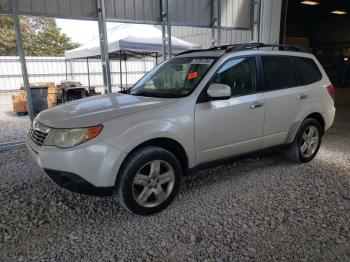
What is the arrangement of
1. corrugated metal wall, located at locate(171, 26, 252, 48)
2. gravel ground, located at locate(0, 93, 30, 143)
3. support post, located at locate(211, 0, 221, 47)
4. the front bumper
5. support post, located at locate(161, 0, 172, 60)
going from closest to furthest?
the front bumper < gravel ground, located at locate(0, 93, 30, 143) < support post, located at locate(161, 0, 172, 60) < support post, located at locate(211, 0, 221, 47) < corrugated metal wall, located at locate(171, 26, 252, 48)

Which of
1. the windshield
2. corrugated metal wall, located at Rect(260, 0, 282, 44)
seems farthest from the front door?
corrugated metal wall, located at Rect(260, 0, 282, 44)

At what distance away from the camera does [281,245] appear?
238 cm

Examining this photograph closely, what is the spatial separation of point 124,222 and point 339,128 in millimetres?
5877

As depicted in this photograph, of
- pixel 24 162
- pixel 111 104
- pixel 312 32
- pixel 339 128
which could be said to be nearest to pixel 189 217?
pixel 111 104

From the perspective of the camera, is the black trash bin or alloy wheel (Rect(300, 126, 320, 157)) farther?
the black trash bin

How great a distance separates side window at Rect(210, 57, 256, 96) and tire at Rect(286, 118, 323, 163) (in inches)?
45.6

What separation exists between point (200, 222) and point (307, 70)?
8.97 feet

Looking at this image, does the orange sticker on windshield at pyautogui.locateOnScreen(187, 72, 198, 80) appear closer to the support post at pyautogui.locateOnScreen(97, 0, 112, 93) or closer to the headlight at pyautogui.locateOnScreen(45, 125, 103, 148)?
the headlight at pyautogui.locateOnScreen(45, 125, 103, 148)

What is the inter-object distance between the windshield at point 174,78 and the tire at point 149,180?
72 cm

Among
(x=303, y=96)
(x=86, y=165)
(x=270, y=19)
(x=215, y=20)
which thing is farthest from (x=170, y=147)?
(x=270, y=19)

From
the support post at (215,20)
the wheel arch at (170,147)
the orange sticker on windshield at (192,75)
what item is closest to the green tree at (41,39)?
the support post at (215,20)

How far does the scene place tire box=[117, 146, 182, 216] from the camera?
2.62 metres

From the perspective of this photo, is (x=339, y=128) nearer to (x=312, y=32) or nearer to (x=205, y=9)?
(x=205, y=9)

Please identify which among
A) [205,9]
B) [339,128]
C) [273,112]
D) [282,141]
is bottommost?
[339,128]
